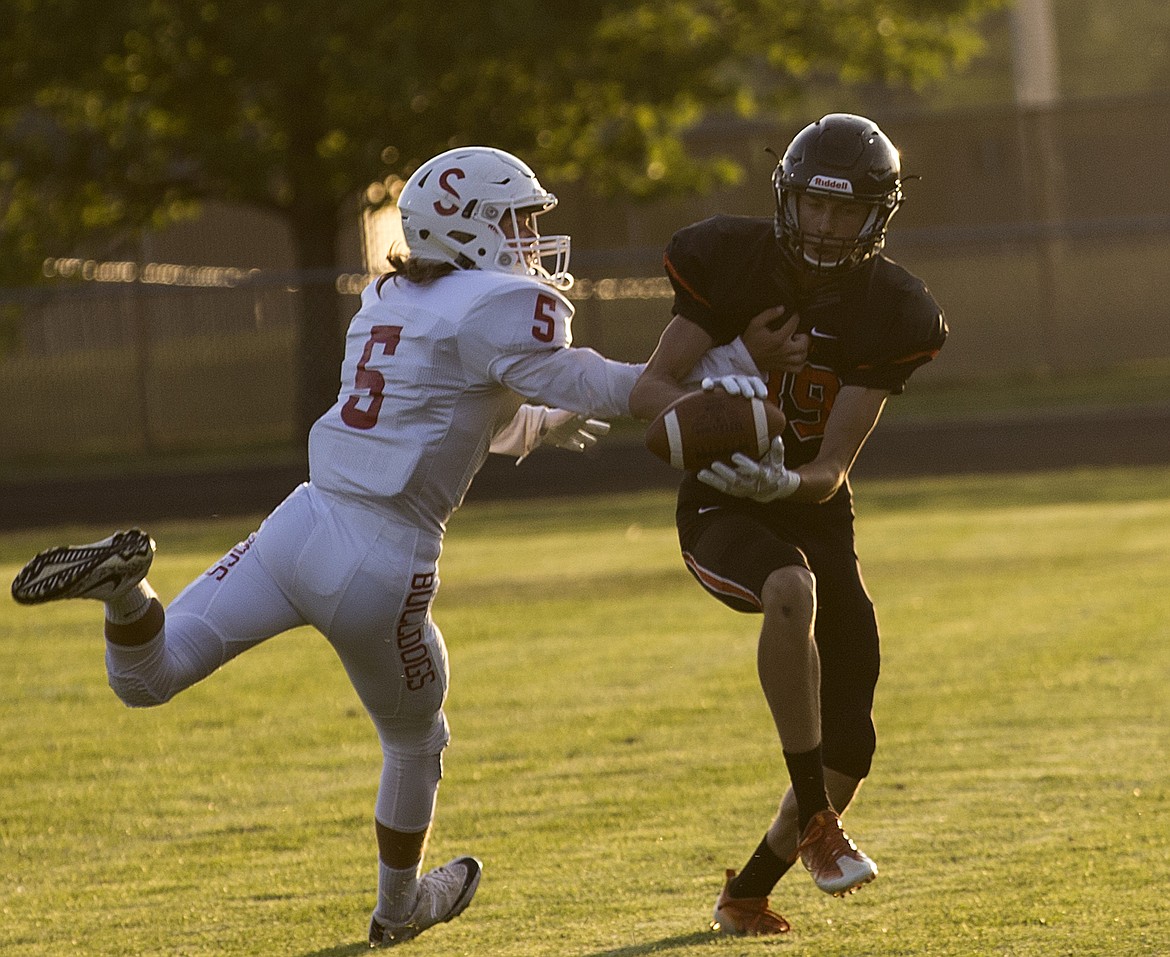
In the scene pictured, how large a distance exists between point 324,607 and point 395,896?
33.2 inches

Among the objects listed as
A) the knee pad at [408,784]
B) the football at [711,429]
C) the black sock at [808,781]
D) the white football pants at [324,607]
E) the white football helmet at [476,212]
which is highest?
the white football helmet at [476,212]

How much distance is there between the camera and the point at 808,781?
4.70 metres

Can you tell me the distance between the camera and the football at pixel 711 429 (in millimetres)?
4477

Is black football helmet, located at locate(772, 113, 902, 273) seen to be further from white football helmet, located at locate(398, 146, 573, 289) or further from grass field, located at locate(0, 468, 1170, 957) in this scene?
grass field, located at locate(0, 468, 1170, 957)

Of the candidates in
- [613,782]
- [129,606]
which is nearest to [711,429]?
[129,606]

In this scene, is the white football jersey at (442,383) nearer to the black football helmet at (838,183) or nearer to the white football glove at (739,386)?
the white football glove at (739,386)

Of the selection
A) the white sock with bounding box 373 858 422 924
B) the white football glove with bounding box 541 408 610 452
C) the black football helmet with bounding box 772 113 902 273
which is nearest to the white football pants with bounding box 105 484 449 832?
the white sock with bounding box 373 858 422 924

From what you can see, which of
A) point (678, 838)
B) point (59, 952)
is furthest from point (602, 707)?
point (59, 952)

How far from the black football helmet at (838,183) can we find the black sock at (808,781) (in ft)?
3.77

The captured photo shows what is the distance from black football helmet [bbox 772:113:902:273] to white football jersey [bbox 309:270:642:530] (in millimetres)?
518

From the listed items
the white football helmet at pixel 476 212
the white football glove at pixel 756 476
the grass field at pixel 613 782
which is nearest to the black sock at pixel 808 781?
the grass field at pixel 613 782

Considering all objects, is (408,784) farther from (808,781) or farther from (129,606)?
(808,781)

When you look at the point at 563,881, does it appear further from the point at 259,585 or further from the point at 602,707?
the point at 602,707

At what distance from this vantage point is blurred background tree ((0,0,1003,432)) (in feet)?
64.6
